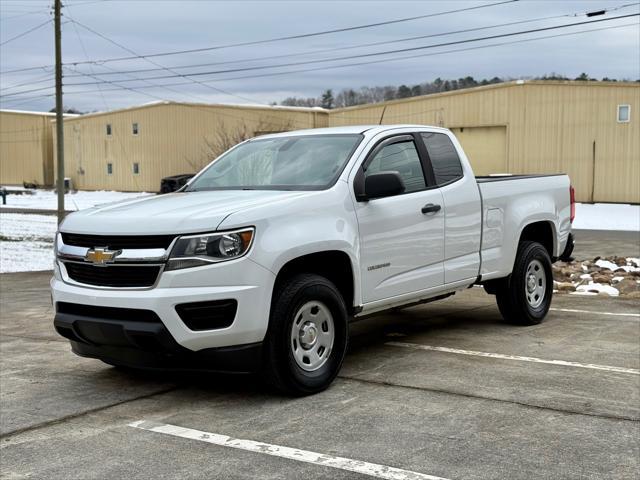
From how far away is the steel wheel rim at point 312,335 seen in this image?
5.46m

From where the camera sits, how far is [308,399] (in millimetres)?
5449

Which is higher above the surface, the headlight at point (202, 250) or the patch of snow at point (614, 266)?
the headlight at point (202, 250)

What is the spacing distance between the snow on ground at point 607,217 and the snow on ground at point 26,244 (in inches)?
646

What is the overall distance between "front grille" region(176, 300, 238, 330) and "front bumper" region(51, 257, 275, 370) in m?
0.03

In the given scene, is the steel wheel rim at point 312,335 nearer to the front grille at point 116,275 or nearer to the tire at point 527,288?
the front grille at point 116,275

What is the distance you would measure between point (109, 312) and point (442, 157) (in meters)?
3.56

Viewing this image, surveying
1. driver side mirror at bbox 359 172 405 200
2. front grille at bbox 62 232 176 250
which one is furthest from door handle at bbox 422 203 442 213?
front grille at bbox 62 232 176 250

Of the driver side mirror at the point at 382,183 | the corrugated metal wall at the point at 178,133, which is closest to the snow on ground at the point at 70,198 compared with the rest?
the corrugated metal wall at the point at 178,133

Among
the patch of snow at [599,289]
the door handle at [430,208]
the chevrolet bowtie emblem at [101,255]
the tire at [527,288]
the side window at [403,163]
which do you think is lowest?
the patch of snow at [599,289]

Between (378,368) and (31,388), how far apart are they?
109 inches

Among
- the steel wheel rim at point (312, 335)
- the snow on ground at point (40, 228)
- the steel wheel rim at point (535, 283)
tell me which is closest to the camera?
the steel wheel rim at point (312, 335)

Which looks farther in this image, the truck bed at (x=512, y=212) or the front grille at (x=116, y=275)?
the truck bed at (x=512, y=212)

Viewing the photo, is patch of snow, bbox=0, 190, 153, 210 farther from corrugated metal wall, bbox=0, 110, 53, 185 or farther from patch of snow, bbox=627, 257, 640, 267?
patch of snow, bbox=627, 257, 640, 267

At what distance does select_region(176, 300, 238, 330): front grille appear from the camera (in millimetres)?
4957
